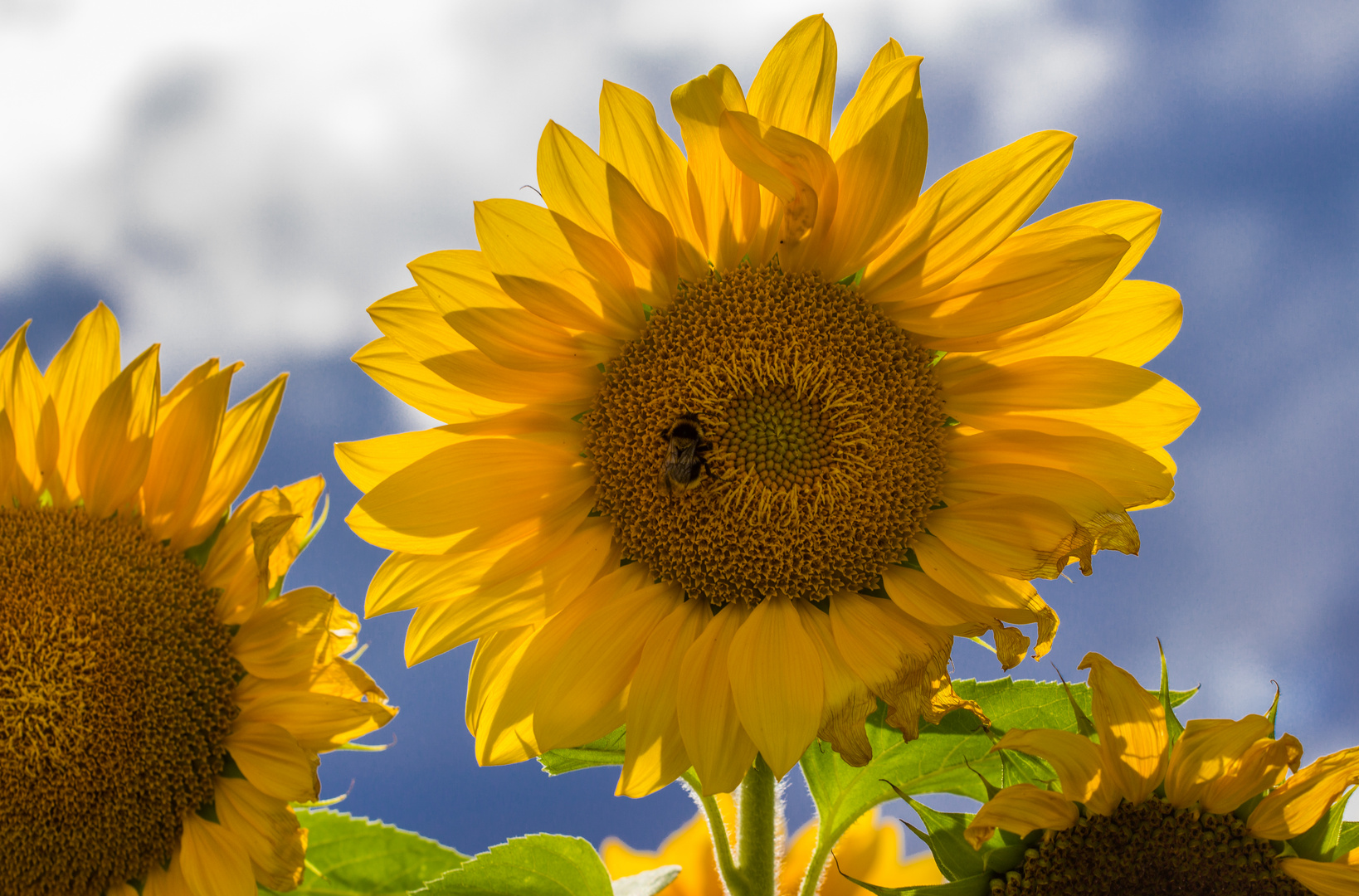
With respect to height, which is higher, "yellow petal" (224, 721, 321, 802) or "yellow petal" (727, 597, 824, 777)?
"yellow petal" (727, 597, 824, 777)

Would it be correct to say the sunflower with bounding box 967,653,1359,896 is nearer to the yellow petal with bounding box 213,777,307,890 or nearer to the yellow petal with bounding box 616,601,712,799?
the yellow petal with bounding box 616,601,712,799

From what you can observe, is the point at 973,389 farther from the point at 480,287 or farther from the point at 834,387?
the point at 480,287

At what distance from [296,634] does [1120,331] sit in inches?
75.2

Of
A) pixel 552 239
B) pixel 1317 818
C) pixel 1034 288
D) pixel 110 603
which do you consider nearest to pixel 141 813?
pixel 110 603

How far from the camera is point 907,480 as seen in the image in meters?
2.28

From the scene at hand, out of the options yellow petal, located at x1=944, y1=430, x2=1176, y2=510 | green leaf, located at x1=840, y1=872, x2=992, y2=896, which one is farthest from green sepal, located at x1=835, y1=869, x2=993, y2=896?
yellow petal, located at x1=944, y1=430, x2=1176, y2=510

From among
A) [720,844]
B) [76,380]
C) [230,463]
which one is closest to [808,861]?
[720,844]

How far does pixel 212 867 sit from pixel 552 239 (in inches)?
63.0

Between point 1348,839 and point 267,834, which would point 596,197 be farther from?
point 1348,839

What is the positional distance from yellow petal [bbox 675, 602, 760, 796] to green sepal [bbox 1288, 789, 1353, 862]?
1086mm

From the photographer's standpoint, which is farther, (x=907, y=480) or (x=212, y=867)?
(x=212, y=867)

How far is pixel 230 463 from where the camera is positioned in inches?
104

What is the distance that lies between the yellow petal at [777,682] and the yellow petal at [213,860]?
47.9 inches

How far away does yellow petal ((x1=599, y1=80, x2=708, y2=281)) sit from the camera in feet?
6.98
